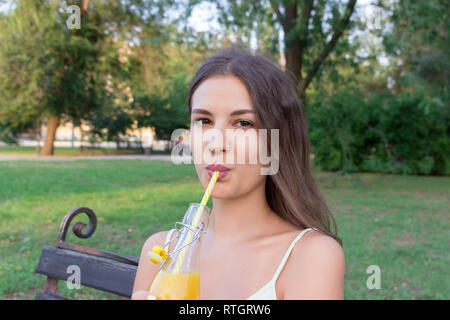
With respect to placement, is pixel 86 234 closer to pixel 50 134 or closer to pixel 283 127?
pixel 283 127

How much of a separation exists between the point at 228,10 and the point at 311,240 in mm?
8906

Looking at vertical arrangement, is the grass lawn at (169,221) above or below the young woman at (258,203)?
below

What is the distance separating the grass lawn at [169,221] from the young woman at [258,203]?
9.41 feet

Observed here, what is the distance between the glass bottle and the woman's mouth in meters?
0.27

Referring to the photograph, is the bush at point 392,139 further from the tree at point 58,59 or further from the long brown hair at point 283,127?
the long brown hair at point 283,127

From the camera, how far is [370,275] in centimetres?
443

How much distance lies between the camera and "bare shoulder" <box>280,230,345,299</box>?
1.28 metres

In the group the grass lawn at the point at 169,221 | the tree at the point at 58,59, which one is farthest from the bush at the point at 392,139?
the tree at the point at 58,59

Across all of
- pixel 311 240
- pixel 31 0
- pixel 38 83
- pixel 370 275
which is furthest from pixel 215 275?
pixel 38 83

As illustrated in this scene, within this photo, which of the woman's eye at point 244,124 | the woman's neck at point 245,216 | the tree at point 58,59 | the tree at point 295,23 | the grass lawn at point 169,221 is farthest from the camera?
the tree at point 58,59

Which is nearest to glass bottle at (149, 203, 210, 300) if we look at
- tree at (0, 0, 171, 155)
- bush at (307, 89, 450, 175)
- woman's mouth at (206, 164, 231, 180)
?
woman's mouth at (206, 164, 231, 180)

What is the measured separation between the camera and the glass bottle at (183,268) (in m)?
1.06
